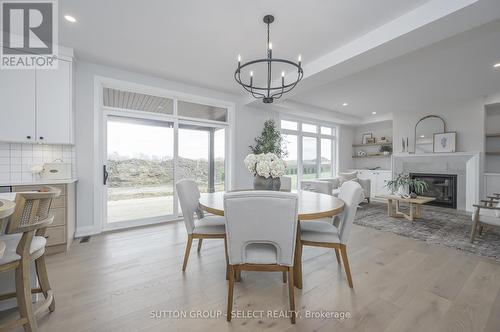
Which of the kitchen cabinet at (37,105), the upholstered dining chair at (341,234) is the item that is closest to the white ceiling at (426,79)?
the upholstered dining chair at (341,234)

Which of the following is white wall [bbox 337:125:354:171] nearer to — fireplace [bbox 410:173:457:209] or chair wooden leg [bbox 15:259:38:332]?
fireplace [bbox 410:173:457:209]

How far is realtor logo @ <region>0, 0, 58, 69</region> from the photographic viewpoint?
2.09 meters

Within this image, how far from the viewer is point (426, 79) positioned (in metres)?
3.78

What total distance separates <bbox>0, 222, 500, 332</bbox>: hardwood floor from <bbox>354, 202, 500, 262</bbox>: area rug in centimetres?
35

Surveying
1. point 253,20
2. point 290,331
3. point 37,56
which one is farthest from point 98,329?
point 37,56

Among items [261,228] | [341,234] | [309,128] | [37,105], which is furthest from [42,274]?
[309,128]

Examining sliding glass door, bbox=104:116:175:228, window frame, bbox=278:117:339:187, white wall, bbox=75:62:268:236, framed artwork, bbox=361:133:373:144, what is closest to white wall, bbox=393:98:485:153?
framed artwork, bbox=361:133:373:144

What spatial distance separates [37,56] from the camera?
103 inches

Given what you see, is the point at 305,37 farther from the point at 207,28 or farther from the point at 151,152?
the point at 151,152

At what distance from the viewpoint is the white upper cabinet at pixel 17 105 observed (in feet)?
7.98

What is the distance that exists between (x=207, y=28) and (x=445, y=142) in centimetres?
625

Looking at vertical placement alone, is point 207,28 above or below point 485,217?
above

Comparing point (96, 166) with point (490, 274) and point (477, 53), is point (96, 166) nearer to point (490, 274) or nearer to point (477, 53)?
point (490, 274)

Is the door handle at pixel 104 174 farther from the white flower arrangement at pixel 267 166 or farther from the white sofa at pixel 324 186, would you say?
the white sofa at pixel 324 186
